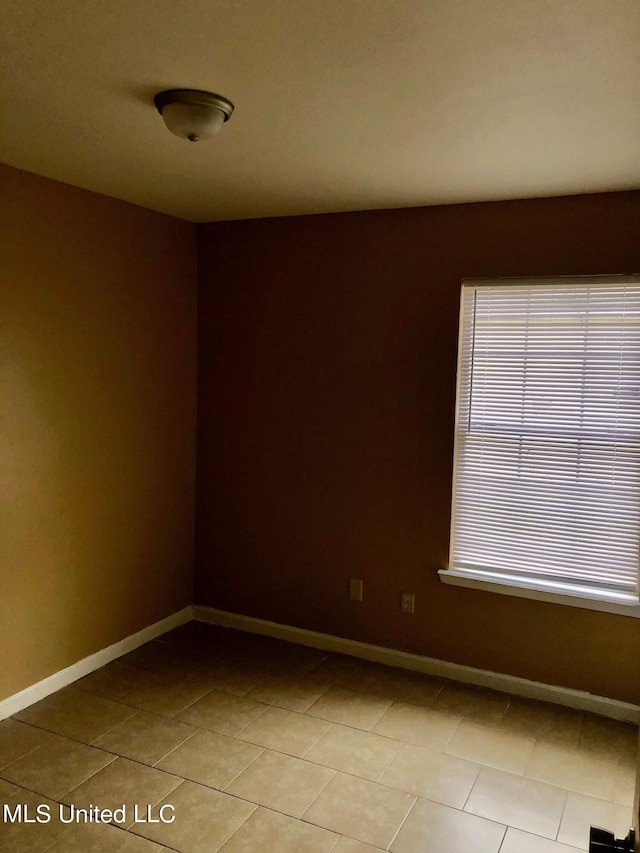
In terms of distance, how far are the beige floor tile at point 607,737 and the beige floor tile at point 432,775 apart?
1.82 ft

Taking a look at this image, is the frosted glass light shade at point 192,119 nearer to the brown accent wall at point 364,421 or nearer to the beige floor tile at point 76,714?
the brown accent wall at point 364,421

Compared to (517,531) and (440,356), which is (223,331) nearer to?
(440,356)

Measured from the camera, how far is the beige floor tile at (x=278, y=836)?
2320 millimetres

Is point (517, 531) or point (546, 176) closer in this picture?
point (546, 176)

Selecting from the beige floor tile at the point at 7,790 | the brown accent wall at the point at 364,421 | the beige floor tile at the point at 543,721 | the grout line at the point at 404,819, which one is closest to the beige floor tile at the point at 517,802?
the grout line at the point at 404,819

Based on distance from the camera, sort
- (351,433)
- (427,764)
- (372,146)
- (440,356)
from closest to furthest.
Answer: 1. (372,146)
2. (427,764)
3. (440,356)
4. (351,433)

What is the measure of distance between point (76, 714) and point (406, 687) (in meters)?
1.59

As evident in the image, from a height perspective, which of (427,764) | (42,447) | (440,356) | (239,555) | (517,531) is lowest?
(427,764)

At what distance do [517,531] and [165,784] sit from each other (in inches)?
76.3

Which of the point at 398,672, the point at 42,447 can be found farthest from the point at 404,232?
the point at 398,672

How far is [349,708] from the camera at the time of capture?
328cm

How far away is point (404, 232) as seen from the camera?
3553mm

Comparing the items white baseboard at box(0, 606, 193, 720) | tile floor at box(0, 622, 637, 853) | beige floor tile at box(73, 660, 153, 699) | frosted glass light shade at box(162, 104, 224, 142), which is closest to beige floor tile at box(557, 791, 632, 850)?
tile floor at box(0, 622, 637, 853)

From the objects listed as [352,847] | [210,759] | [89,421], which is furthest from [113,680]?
[352,847]
